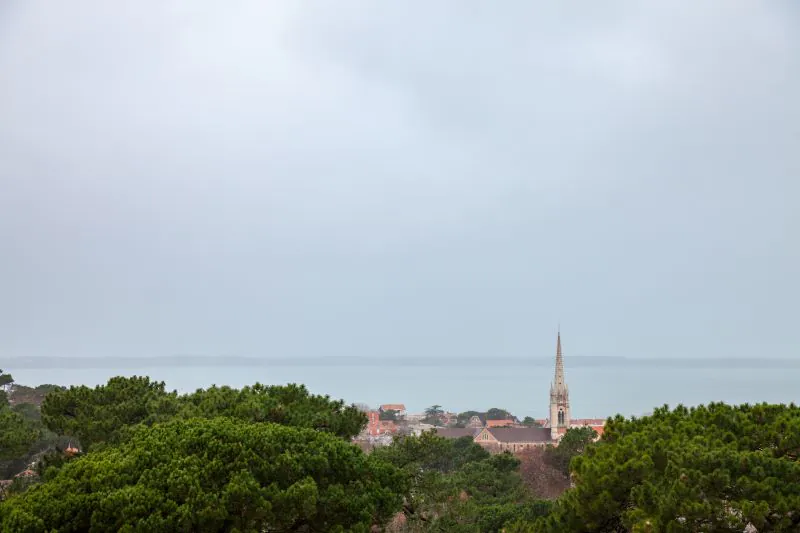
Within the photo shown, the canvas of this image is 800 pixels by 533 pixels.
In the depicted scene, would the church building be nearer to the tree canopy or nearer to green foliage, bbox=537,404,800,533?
the tree canopy

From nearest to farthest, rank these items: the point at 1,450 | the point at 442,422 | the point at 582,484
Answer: the point at 582,484 < the point at 1,450 < the point at 442,422

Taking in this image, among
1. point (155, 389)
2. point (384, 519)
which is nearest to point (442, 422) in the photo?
point (155, 389)

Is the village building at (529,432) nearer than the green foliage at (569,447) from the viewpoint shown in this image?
No

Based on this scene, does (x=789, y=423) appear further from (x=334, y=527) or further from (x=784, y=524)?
(x=334, y=527)

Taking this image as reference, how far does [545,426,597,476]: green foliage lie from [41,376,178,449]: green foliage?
2060 cm

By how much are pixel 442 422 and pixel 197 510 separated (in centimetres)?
9279

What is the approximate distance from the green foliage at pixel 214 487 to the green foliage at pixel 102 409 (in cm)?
514

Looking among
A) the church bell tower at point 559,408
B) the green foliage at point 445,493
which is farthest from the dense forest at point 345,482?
the church bell tower at point 559,408

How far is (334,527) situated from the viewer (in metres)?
9.83

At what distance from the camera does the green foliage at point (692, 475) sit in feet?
27.4

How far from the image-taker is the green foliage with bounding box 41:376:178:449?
618 inches

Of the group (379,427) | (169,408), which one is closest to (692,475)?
(169,408)

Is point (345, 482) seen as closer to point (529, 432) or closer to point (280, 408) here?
point (280, 408)

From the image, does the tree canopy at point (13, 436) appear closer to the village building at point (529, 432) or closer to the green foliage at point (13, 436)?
the green foliage at point (13, 436)
